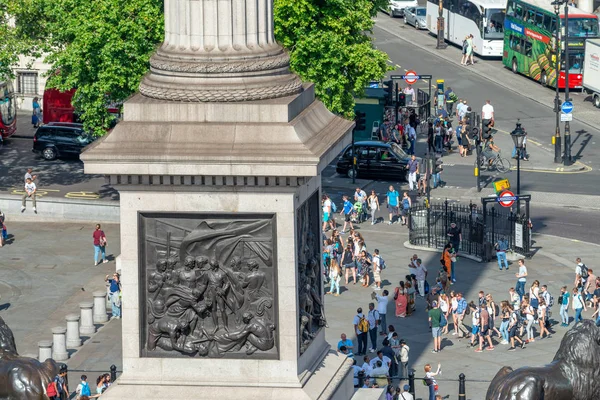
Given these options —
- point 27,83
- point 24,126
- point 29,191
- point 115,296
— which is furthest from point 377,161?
point 27,83

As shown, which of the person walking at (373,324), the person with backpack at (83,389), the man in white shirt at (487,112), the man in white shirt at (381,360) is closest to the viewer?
the person with backpack at (83,389)

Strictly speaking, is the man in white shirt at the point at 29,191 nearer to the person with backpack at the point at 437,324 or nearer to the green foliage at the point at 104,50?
the green foliage at the point at 104,50

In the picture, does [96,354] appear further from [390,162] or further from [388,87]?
[388,87]

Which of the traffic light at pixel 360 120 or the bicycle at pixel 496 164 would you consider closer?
the traffic light at pixel 360 120

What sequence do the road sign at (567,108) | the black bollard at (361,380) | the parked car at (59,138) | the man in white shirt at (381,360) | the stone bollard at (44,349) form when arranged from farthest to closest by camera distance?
1. the parked car at (59,138)
2. the road sign at (567,108)
3. the stone bollard at (44,349)
4. the man in white shirt at (381,360)
5. the black bollard at (361,380)

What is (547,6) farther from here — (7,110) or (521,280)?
(521,280)

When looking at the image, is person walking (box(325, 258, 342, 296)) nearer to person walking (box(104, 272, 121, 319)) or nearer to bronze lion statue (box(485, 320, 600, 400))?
person walking (box(104, 272, 121, 319))

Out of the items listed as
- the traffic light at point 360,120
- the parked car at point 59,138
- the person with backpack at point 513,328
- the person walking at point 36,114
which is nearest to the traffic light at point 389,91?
the traffic light at point 360,120

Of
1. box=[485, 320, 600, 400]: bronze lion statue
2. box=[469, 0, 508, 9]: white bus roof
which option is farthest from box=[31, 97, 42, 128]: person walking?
box=[485, 320, 600, 400]: bronze lion statue

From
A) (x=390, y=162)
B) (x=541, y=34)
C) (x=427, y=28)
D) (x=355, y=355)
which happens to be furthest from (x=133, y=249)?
(x=427, y=28)
